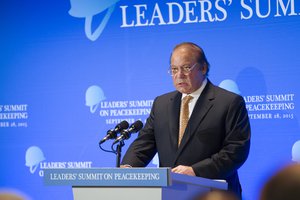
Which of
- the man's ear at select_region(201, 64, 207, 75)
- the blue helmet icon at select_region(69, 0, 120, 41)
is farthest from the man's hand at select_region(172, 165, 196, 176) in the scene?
the blue helmet icon at select_region(69, 0, 120, 41)

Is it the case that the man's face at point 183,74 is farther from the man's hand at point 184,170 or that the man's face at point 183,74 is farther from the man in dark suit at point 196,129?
the man's hand at point 184,170

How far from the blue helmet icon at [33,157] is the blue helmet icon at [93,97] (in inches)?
30.0

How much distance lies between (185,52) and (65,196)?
2480 mm

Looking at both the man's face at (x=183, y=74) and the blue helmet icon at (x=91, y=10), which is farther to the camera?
the blue helmet icon at (x=91, y=10)

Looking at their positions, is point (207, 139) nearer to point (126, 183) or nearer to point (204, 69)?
point (204, 69)

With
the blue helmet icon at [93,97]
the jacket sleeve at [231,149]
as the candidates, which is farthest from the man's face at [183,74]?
the blue helmet icon at [93,97]

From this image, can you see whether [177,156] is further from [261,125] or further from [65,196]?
[65,196]

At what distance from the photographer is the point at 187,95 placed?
506 centimetres

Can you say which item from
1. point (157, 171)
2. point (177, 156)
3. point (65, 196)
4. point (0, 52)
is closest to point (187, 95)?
point (177, 156)

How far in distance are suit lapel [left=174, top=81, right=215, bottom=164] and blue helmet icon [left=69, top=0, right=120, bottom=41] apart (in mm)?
1894

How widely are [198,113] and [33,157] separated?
8.33 ft

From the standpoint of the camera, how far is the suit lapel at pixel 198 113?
15.9 feet

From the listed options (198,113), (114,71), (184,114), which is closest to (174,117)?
(184,114)

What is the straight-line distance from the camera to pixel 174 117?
4.98 m
